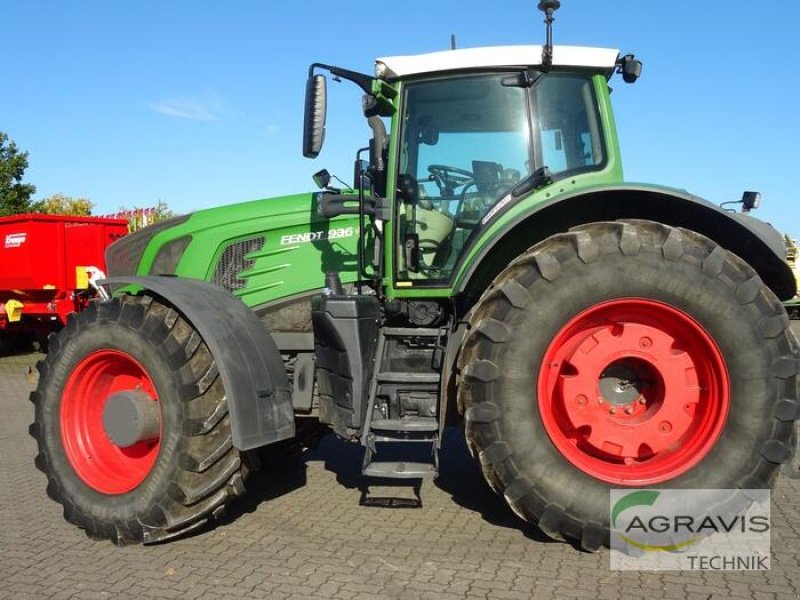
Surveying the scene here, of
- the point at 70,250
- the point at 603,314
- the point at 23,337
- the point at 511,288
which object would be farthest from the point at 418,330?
the point at 23,337

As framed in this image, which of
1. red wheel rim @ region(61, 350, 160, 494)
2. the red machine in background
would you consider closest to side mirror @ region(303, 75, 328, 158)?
red wheel rim @ region(61, 350, 160, 494)

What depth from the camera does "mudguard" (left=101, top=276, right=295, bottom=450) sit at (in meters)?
3.88

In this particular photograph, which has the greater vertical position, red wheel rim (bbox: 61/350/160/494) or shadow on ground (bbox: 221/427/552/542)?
red wheel rim (bbox: 61/350/160/494)

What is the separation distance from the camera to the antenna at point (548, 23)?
3.90 metres

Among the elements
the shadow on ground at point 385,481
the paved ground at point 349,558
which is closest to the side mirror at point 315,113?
the paved ground at point 349,558

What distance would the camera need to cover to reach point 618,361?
12.6 feet

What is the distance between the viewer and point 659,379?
3.76 m

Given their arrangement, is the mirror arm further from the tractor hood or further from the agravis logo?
the agravis logo

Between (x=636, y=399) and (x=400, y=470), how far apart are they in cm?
125

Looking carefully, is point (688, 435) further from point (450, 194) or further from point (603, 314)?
point (450, 194)

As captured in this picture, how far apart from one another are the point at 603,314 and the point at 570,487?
87cm

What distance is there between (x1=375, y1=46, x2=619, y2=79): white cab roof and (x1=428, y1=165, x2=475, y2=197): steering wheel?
0.54m

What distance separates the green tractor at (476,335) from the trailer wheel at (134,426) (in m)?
0.01

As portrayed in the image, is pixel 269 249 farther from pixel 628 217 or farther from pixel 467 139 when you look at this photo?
pixel 628 217
